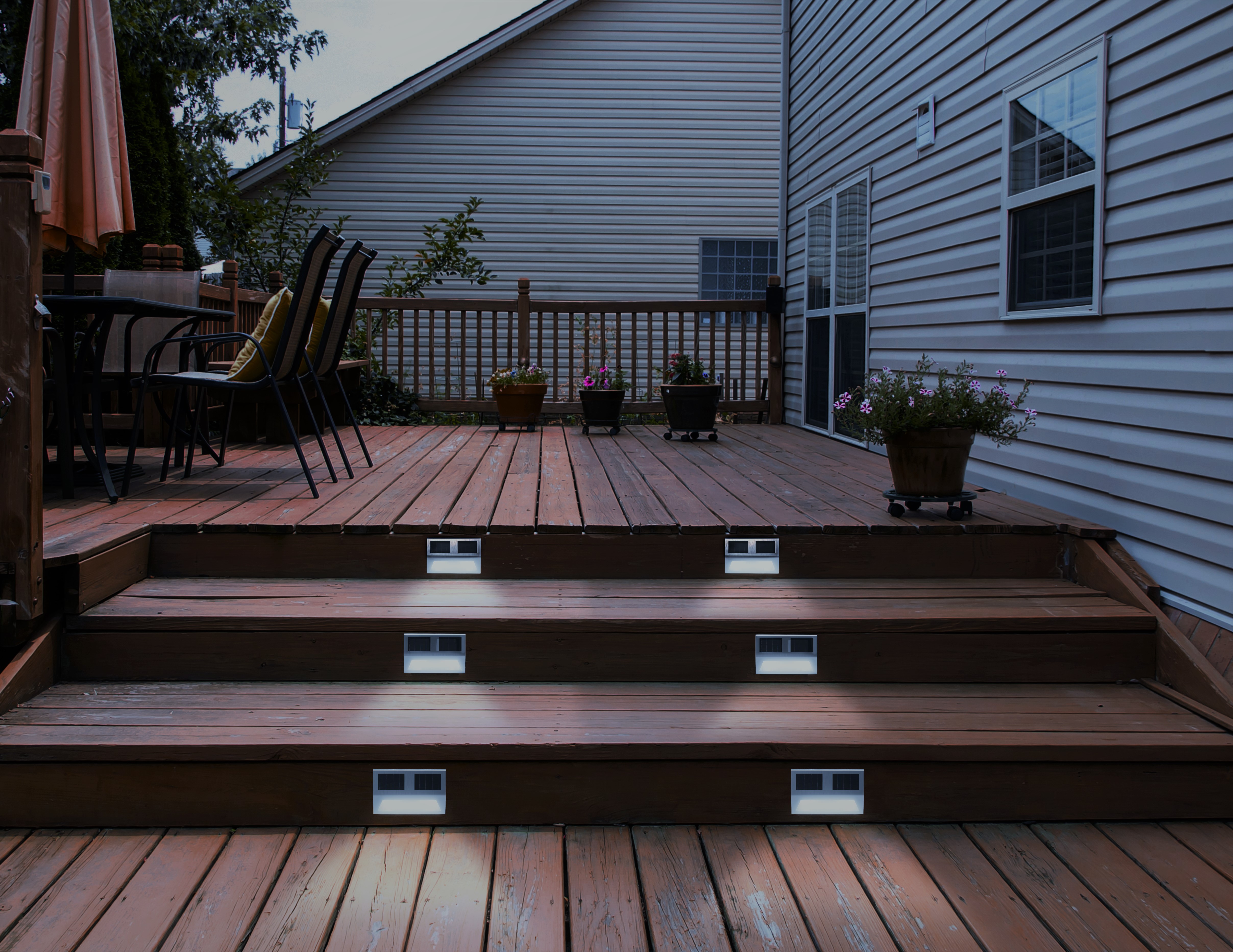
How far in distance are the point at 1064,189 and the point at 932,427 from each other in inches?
39.1

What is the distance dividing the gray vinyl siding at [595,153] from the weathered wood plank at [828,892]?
8.88m

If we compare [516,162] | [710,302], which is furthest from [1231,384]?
[516,162]

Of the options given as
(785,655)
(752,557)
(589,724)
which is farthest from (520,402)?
(589,724)

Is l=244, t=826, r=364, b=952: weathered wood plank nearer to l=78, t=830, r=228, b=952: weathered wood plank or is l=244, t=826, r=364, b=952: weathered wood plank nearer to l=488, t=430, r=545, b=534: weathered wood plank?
l=78, t=830, r=228, b=952: weathered wood plank

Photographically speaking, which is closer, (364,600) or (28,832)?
(28,832)

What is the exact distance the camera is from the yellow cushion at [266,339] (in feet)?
12.3

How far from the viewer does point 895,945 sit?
5.58 ft

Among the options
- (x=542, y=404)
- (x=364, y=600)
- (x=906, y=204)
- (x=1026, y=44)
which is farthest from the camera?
(x=542, y=404)

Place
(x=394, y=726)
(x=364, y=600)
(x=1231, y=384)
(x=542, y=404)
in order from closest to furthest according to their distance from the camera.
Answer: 1. (x=394, y=726)
2. (x=1231, y=384)
3. (x=364, y=600)
4. (x=542, y=404)

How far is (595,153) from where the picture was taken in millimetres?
10453

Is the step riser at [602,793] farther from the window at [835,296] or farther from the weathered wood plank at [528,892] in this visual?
the window at [835,296]

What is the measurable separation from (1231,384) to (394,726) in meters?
2.33

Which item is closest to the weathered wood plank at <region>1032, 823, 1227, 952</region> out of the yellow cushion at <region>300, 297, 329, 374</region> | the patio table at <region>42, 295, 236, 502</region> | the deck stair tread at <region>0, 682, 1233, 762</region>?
the deck stair tread at <region>0, 682, 1233, 762</region>

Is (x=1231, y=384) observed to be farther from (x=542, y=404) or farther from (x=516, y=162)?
(x=516, y=162)
